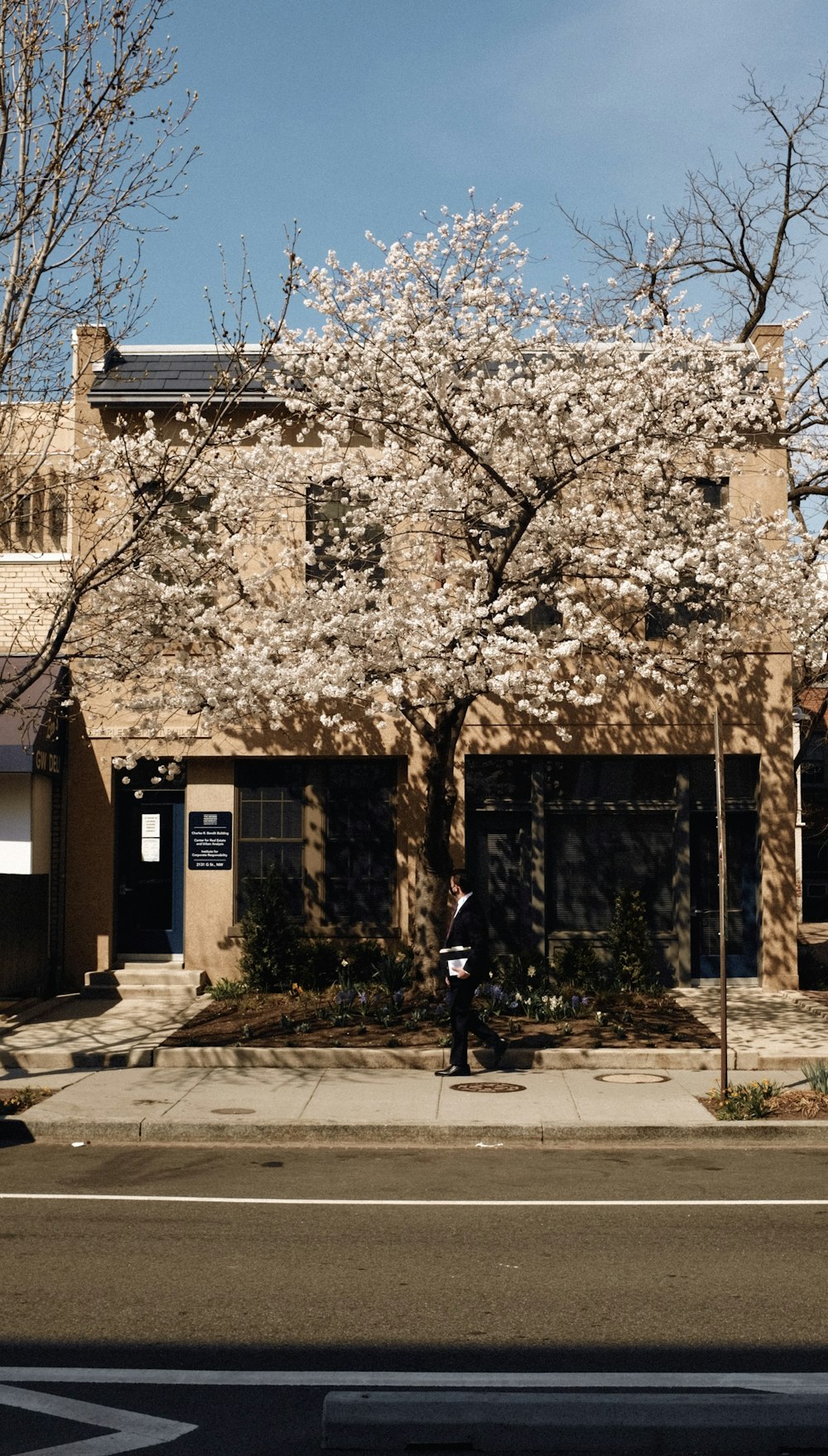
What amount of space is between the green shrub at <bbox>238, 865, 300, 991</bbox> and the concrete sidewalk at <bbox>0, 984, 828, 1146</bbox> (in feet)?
4.60

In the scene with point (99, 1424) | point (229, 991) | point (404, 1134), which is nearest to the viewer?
point (99, 1424)

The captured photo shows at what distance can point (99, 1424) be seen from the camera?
18.1ft

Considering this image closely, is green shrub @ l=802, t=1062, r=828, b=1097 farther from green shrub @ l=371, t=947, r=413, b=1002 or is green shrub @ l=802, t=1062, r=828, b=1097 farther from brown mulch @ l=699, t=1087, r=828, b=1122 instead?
green shrub @ l=371, t=947, r=413, b=1002

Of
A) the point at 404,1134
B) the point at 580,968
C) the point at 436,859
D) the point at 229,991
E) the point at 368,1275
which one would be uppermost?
the point at 436,859

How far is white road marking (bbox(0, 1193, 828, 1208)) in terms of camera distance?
9539mm

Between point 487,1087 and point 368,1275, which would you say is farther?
point 487,1087

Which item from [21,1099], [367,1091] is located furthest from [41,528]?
[367,1091]

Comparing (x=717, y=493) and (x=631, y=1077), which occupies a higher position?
(x=717, y=493)

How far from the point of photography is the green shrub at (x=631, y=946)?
18.5 m

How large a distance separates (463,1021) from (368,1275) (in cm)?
658

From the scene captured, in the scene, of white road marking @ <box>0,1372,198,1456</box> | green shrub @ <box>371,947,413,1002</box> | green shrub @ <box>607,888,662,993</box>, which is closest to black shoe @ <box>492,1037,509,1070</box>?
green shrub @ <box>371,947,413,1002</box>

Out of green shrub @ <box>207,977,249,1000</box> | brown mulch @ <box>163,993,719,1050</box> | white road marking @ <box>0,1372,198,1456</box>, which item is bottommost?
white road marking @ <box>0,1372,198,1456</box>

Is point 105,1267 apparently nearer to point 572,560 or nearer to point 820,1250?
point 820,1250

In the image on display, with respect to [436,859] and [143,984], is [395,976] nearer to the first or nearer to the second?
[436,859]
